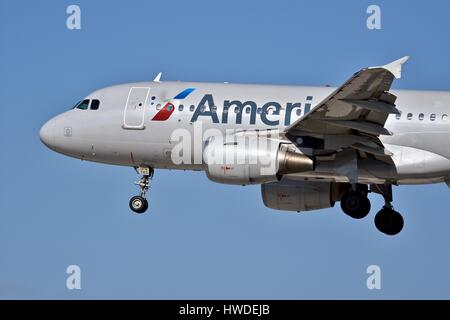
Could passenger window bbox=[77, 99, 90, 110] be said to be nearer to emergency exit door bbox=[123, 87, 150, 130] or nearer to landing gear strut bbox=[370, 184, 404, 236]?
emergency exit door bbox=[123, 87, 150, 130]

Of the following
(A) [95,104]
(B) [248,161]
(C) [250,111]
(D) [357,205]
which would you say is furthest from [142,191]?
(D) [357,205]

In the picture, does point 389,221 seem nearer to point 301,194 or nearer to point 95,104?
point 301,194

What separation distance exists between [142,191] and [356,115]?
29.4ft

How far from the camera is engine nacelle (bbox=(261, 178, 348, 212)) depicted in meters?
48.7

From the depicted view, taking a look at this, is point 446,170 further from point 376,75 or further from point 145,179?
point 145,179

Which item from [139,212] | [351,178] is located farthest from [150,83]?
[351,178]

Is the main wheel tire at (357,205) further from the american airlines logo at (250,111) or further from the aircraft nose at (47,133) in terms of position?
the aircraft nose at (47,133)

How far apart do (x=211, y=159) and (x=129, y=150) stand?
458cm

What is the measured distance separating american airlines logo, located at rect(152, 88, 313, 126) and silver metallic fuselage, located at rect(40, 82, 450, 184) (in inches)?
1.4

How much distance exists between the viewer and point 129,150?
46969 mm

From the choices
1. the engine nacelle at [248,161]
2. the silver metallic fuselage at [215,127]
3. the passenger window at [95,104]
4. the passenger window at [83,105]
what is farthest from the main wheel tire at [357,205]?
the passenger window at [83,105]

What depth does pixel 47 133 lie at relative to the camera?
1913 inches

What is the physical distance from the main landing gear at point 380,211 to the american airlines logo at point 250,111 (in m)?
3.58

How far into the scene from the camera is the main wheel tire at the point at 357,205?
151 feet
